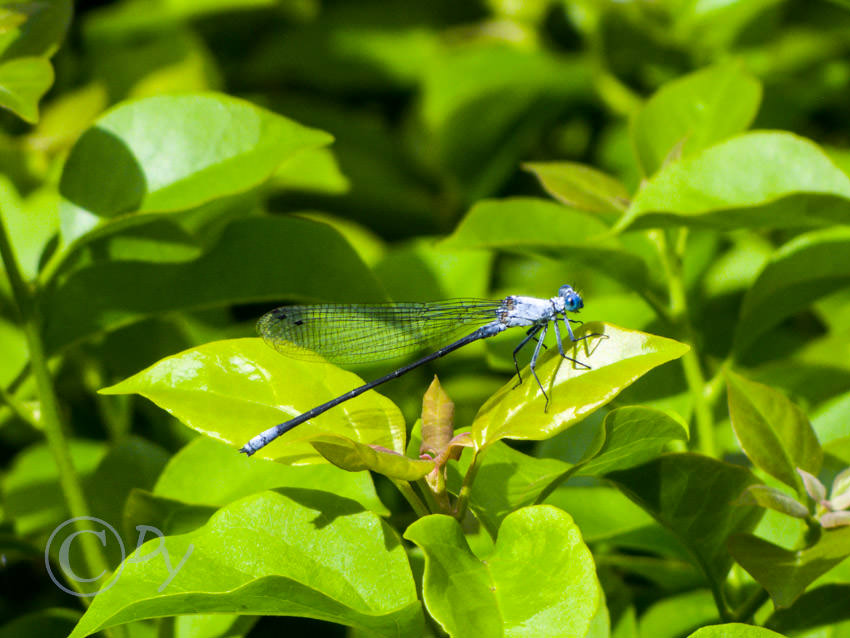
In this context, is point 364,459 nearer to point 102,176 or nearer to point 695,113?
point 102,176

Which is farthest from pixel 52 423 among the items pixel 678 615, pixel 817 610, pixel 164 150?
pixel 817 610

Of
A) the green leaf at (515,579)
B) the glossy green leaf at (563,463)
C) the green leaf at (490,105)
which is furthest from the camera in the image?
the green leaf at (490,105)

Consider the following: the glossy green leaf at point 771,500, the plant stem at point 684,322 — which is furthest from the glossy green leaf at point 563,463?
the plant stem at point 684,322

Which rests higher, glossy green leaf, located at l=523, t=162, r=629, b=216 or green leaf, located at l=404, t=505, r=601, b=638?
glossy green leaf, located at l=523, t=162, r=629, b=216

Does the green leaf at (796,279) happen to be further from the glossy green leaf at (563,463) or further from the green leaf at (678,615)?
the glossy green leaf at (563,463)

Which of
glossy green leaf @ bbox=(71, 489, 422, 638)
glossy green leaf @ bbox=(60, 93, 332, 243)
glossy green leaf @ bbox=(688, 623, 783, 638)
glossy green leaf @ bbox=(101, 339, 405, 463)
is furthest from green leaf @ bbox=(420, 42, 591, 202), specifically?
glossy green leaf @ bbox=(688, 623, 783, 638)
